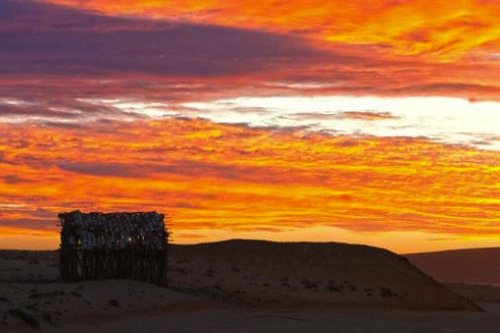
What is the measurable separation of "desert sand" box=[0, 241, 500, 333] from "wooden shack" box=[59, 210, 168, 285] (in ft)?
5.00

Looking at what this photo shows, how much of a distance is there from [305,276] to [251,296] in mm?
7950

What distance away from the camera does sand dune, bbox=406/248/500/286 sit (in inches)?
3698

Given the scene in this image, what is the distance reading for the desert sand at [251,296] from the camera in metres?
31.7

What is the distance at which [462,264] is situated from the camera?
10469cm

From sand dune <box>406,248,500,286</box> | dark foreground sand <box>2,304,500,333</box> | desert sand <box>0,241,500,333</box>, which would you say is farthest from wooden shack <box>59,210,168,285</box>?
sand dune <box>406,248,500,286</box>

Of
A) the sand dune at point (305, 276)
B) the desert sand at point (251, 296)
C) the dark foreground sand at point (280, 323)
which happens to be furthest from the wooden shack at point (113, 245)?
the dark foreground sand at point (280, 323)

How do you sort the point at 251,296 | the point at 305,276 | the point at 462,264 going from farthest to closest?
the point at 462,264 → the point at 305,276 → the point at 251,296

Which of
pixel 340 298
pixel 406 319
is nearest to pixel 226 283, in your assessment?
pixel 340 298

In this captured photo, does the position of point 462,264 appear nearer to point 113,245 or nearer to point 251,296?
point 251,296

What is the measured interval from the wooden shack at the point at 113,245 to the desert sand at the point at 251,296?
1.52 m

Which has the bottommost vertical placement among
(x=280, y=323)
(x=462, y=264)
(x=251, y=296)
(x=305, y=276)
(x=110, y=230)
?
(x=280, y=323)

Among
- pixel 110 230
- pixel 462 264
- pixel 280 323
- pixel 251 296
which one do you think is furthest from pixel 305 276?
pixel 462 264

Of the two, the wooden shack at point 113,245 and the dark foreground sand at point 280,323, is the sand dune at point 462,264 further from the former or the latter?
the dark foreground sand at point 280,323

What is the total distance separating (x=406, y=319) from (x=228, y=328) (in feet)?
23.8
